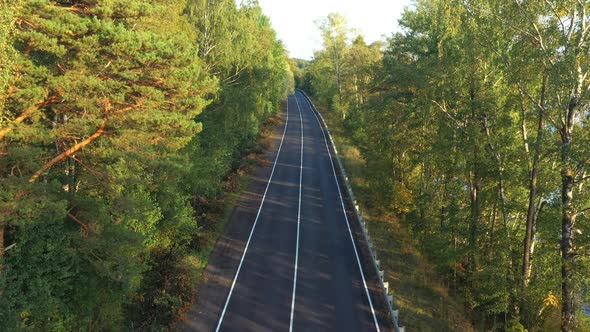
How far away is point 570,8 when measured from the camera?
14195 millimetres

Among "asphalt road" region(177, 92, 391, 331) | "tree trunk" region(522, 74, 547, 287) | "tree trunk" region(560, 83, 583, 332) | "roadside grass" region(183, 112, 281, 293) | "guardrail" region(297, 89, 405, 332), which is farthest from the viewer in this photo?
"roadside grass" region(183, 112, 281, 293)

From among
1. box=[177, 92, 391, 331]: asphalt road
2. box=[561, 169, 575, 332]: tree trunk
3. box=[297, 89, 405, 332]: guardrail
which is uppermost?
box=[561, 169, 575, 332]: tree trunk

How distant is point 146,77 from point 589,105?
15658mm

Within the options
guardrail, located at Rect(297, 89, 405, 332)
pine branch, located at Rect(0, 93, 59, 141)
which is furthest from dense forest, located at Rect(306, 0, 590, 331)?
pine branch, located at Rect(0, 93, 59, 141)

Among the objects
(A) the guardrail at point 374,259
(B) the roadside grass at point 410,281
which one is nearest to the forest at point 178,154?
(B) the roadside grass at point 410,281

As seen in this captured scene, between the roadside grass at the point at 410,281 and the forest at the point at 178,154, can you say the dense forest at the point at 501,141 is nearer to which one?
the forest at the point at 178,154

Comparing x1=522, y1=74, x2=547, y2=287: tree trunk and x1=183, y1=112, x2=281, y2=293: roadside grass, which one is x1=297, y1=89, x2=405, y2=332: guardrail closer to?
x1=522, y1=74, x2=547, y2=287: tree trunk

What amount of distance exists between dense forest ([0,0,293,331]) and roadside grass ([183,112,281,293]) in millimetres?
2596

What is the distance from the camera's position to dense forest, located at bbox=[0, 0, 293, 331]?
38.7 feet

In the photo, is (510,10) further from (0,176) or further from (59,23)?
(0,176)

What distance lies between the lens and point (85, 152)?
14344 mm

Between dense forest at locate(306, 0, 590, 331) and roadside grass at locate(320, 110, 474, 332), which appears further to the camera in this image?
roadside grass at locate(320, 110, 474, 332)

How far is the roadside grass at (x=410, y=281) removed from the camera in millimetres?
19000

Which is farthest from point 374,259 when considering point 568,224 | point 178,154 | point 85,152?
point 85,152
